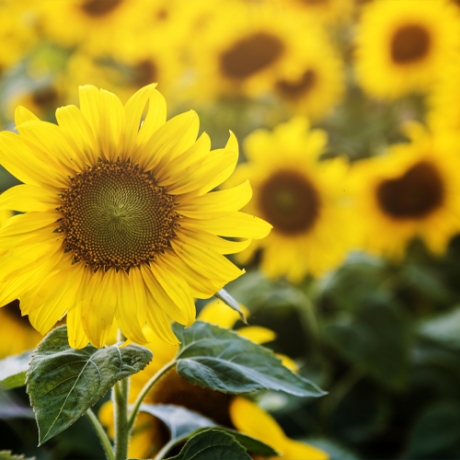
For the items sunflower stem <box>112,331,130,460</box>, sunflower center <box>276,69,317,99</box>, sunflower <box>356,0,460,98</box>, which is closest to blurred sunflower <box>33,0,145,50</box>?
sunflower center <box>276,69,317,99</box>

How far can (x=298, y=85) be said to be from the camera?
1.97 m

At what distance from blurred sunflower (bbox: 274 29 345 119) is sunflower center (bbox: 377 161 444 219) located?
1.55 ft

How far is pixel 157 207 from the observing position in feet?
1.93

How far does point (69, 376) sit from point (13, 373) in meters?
0.09

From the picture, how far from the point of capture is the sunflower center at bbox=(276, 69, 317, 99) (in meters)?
1.94

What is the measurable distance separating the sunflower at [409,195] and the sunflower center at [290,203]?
138mm

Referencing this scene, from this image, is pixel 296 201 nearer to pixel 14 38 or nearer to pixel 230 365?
pixel 230 365

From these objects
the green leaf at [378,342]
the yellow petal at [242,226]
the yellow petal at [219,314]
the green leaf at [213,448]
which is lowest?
the green leaf at [378,342]

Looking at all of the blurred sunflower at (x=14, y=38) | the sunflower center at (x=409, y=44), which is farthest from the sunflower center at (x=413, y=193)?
the blurred sunflower at (x=14, y=38)

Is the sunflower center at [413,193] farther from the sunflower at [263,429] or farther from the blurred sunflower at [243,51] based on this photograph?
the sunflower at [263,429]

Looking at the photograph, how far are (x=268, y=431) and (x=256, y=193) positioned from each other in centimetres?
79

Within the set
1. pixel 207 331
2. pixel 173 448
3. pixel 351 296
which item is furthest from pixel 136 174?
pixel 351 296

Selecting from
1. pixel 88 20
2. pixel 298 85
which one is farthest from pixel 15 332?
pixel 298 85

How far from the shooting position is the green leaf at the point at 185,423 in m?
0.65
